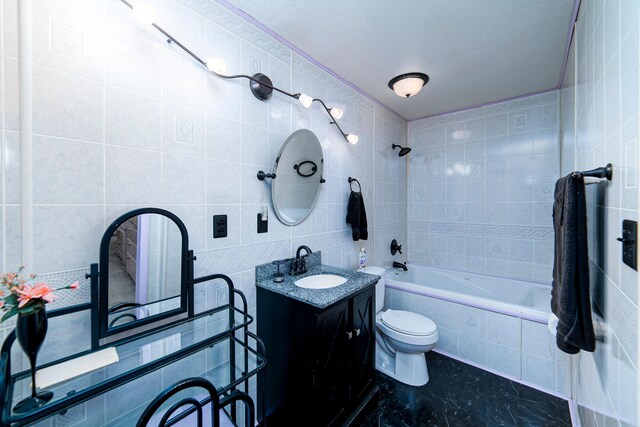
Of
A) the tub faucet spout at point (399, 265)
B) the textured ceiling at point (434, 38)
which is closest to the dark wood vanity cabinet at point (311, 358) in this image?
the tub faucet spout at point (399, 265)

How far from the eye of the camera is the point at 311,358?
132cm

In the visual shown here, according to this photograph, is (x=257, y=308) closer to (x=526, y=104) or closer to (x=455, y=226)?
(x=455, y=226)

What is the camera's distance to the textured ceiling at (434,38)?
1412 millimetres

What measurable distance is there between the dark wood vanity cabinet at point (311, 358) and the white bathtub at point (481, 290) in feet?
3.65

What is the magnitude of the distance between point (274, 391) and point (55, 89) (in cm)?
170

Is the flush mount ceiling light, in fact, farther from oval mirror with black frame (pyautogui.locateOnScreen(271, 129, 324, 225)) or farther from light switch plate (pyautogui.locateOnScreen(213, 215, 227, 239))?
light switch plate (pyautogui.locateOnScreen(213, 215, 227, 239))

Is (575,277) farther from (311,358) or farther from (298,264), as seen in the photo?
(298,264)

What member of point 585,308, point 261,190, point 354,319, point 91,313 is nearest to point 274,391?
point 354,319

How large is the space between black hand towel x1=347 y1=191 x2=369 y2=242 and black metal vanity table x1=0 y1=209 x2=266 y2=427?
3.79 ft

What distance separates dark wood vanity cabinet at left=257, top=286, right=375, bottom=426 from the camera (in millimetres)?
1330

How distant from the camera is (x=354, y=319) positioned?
5.11ft

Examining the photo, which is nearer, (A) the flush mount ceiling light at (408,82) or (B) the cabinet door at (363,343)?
(B) the cabinet door at (363,343)

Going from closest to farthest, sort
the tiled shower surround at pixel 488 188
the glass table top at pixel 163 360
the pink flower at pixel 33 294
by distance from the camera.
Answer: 1. the pink flower at pixel 33 294
2. the glass table top at pixel 163 360
3. the tiled shower surround at pixel 488 188

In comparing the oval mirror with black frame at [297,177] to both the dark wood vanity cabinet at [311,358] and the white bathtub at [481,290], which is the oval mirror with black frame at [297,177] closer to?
the dark wood vanity cabinet at [311,358]
